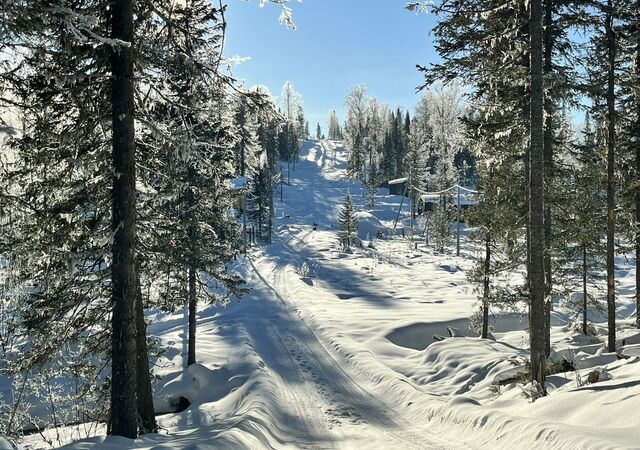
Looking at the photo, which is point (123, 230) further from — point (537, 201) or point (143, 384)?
point (537, 201)

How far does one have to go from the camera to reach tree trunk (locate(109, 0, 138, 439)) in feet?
23.8

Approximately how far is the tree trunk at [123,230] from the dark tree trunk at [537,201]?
817 centimetres

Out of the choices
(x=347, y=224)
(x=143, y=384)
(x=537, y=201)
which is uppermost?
(x=537, y=201)

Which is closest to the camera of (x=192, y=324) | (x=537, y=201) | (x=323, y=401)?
(x=537, y=201)

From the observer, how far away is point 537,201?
9.91m

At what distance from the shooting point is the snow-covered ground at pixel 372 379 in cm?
786

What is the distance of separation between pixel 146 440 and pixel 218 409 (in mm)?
7137

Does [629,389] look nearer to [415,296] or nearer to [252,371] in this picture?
[252,371]

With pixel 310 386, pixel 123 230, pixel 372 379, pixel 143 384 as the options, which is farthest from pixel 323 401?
pixel 123 230

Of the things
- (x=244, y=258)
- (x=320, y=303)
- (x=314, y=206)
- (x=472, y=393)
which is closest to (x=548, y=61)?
(x=472, y=393)

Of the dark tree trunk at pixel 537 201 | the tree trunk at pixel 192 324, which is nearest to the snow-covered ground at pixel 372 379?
Answer: the tree trunk at pixel 192 324

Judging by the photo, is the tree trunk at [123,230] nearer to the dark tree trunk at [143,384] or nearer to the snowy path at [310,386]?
the dark tree trunk at [143,384]

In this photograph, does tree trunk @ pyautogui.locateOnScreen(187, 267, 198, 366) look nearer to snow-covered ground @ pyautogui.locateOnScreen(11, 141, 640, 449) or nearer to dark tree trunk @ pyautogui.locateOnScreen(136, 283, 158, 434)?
snow-covered ground @ pyautogui.locateOnScreen(11, 141, 640, 449)

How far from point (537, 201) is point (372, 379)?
27.8ft
